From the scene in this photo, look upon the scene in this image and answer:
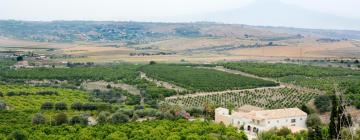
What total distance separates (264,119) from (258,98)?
18.3 meters

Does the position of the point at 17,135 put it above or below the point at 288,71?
above

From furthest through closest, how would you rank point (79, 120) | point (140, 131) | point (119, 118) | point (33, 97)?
point (33, 97)
point (79, 120)
point (119, 118)
point (140, 131)

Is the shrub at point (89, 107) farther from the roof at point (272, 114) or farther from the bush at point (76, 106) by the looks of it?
the roof at point (272, 114)

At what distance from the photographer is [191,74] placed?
298 ft

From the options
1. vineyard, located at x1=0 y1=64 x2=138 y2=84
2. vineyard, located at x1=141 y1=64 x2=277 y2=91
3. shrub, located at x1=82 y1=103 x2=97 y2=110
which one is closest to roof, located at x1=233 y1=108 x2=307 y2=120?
shrub, located at x1=82 y1=103 x2=97 y2=110

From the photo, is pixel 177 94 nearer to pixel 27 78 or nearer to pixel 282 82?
pixel 282 82

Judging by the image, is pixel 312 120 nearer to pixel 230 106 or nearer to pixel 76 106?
pixel 230 106

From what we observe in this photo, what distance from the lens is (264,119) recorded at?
5006 centimetres

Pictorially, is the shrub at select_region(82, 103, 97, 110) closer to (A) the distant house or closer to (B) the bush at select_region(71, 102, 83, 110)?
(B) the bush at select_region(71, 102, 83, 110)

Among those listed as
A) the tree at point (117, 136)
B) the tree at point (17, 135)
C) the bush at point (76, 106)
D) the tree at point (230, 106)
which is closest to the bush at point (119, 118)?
the tree at point (117, 136)

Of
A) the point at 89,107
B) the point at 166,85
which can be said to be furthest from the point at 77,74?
the point at 89,107

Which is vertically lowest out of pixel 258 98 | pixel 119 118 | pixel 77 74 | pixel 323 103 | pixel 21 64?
pixel 21 64

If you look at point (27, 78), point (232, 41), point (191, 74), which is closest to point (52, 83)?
point (27, 78)

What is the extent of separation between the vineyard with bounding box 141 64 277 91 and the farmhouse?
891 inches
